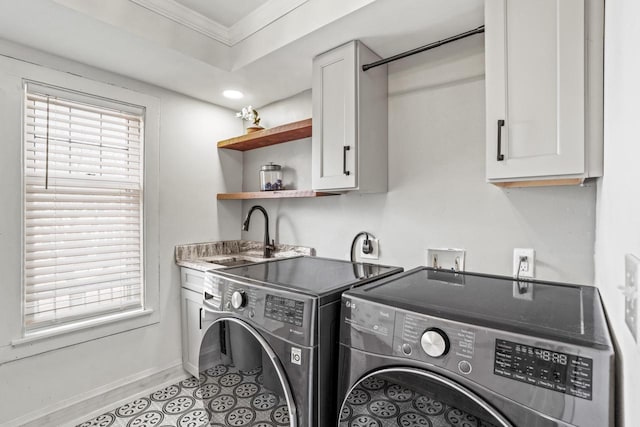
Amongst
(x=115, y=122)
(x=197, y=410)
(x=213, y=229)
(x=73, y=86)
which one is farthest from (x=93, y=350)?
(x=73, y=86)

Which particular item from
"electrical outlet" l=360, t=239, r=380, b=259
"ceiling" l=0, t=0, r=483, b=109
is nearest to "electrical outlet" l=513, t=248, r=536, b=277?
"electrical outlet" l=360, t=239, r=380, b=259

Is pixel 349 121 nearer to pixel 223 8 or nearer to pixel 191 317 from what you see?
pixel 223 8

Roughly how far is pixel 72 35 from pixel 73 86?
1.29ft

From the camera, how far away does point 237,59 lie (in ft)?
6.61

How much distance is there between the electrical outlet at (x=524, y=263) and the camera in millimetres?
1430

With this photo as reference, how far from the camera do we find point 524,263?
144 cm

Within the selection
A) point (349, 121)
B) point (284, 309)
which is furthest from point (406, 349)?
point (349, 121)

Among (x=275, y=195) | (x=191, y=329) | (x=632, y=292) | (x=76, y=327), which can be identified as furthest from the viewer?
(x=191, y=329)

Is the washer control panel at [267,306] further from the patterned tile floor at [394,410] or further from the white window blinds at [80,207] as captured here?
the white window blinds at [80,207]

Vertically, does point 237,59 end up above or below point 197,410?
above

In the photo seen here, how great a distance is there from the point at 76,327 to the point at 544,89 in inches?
105

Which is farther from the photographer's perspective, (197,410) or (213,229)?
(213,229)

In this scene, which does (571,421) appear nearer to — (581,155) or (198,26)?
(581,155)

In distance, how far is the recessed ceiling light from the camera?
2396mm
